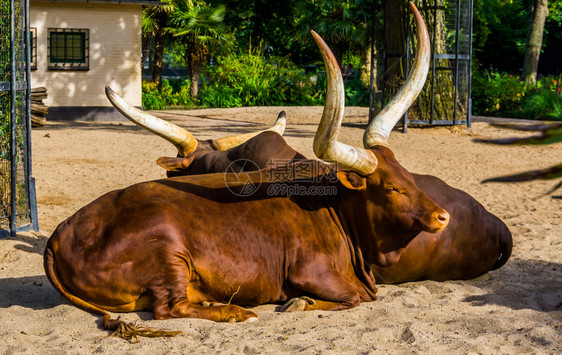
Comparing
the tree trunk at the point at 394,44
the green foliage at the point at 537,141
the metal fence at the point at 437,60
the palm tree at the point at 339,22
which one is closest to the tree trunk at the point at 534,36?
the palm tree at the point at 339,22

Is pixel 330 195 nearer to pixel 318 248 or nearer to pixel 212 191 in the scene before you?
pixel 318 248

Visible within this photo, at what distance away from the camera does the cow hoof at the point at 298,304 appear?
477cm

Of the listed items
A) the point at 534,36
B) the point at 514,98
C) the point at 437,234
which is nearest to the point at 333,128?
the point at 437,234

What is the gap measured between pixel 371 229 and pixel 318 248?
0.40 meters

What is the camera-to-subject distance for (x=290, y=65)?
30.0 m

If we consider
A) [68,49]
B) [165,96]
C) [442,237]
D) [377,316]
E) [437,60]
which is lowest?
[377,316]

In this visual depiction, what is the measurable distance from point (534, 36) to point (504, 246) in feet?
73.1

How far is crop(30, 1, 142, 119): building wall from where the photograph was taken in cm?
1956

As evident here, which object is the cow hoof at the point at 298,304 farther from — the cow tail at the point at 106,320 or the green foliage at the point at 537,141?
the green foliage at the point at 537,141

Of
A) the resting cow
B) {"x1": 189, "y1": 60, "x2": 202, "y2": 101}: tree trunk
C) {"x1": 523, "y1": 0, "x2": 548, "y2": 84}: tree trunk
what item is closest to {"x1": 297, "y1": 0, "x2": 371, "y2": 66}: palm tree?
{"x1": 189, "y1": 60, "x2": 202, "y2": 101}: tree trunk

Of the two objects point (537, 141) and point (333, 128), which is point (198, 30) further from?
point (537, 141)

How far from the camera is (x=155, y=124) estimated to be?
5.82 metres

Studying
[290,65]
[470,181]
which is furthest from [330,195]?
[290,65]

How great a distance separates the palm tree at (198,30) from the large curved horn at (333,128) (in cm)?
2393
